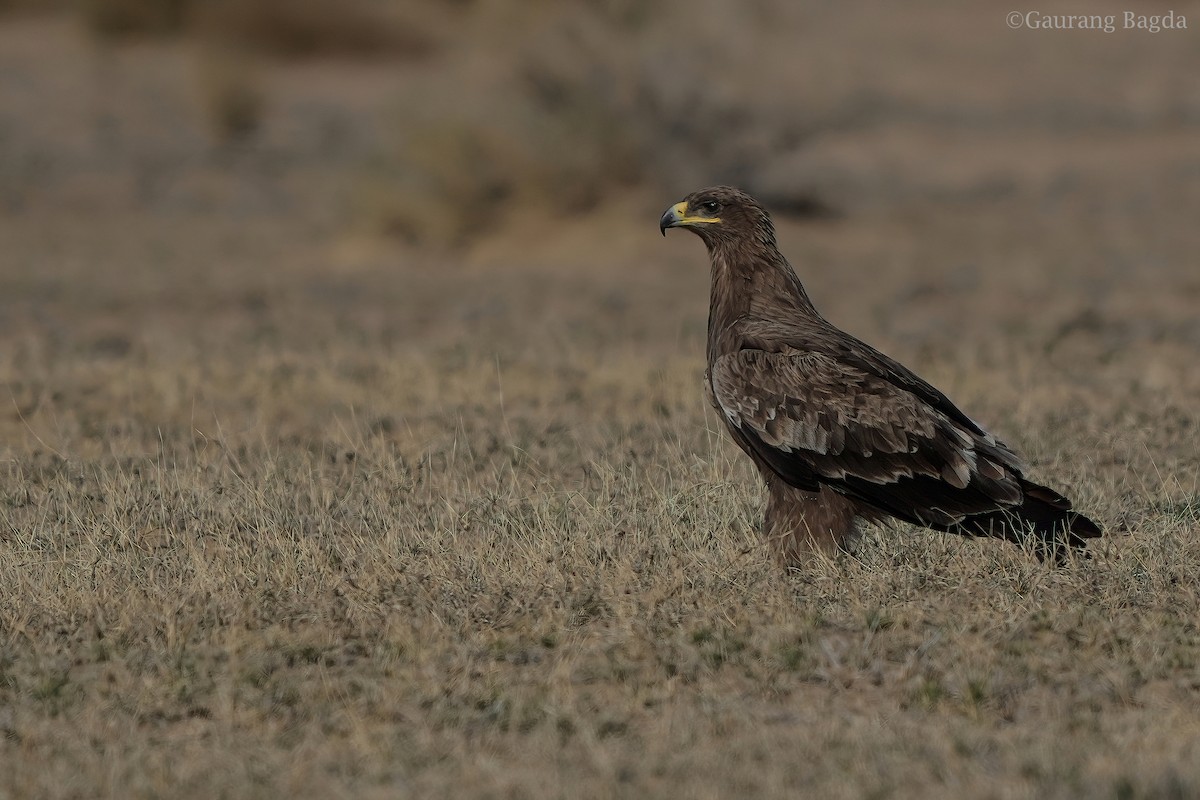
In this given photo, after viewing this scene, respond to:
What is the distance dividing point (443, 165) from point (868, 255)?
19.8 ft

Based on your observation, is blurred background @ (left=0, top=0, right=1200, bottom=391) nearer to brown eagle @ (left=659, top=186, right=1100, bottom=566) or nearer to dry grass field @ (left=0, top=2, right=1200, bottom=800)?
dry grass field @ (left=0, top=2, right=1200, bottom=800)

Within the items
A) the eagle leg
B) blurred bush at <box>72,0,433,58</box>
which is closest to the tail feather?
the eagle leg

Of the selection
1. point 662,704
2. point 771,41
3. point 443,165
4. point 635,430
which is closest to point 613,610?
point 662,704

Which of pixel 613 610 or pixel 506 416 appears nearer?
pixel 613 610

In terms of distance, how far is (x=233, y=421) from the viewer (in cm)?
1106

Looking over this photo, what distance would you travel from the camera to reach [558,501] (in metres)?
8.06

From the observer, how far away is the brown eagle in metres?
6.75

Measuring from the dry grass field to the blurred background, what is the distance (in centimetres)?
11

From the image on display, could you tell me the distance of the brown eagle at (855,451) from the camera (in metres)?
6.75

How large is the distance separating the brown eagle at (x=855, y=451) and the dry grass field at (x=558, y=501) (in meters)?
0.20

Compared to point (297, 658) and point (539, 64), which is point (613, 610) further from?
point (539, 64)
